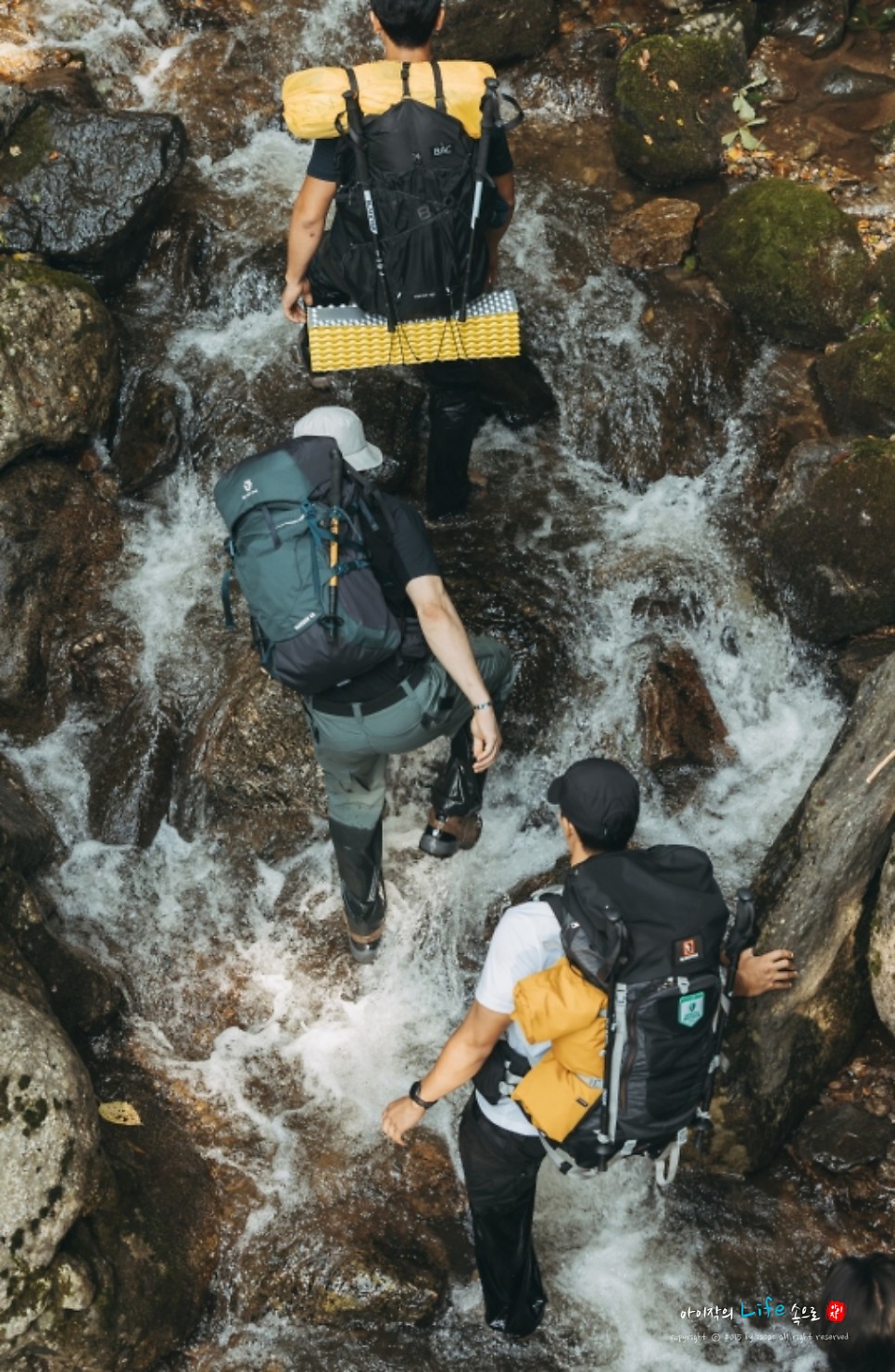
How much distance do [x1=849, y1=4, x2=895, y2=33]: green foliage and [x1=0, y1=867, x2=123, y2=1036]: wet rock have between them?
9.29 meters

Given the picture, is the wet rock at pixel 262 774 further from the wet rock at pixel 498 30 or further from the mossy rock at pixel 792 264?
the wet rock at pixel 498 30

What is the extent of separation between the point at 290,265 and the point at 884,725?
353 cm

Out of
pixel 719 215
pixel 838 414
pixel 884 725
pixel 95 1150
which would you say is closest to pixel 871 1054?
pixel 884 725

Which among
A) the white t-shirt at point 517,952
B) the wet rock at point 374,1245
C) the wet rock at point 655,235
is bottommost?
the wet rock at point 374,1245

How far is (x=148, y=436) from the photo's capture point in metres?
8.70

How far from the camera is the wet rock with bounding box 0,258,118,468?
26.7ft

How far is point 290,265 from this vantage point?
6582mm

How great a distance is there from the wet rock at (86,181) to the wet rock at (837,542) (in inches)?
185

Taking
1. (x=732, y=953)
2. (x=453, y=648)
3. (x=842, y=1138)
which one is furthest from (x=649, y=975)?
(x=842, y=1138)

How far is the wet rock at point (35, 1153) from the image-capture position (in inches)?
200

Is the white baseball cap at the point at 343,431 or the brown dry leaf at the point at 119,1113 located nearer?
the white baseball cap at the point at 343,431

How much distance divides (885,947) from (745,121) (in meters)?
6.90

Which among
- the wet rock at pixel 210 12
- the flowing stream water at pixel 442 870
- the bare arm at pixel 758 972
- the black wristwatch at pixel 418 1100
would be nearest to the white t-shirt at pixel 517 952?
the black wristwatch at pixel 418 1100

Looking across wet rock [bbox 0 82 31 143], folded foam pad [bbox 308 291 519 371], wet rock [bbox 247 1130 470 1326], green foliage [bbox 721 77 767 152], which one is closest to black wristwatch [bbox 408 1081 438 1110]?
wet rock [bbox 247 1130 470 1326]
